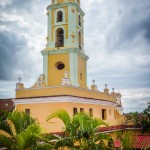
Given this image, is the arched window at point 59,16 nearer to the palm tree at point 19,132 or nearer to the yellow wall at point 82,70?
the yellow wall at point 82,70

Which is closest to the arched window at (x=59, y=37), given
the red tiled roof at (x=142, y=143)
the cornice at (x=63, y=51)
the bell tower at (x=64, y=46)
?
the bell tower at (x=64, y=46)

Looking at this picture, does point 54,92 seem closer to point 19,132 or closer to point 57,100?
point 57,100

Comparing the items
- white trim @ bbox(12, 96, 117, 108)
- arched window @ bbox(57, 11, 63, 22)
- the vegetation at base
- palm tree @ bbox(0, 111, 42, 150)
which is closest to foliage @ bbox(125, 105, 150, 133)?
white trim @ bbox(12, 96, 117, 108)

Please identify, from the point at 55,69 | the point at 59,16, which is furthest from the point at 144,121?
the point at 59,16

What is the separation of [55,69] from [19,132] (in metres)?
12.9

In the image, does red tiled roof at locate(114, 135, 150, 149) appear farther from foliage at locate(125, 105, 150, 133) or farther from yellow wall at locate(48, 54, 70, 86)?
yellow wall at locate(48, 54, 70, 86)

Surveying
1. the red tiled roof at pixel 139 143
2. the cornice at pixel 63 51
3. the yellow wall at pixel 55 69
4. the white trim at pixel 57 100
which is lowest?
the red tiled roof at pixel 139 143

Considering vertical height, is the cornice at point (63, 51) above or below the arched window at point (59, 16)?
below

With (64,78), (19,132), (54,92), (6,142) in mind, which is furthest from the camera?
(64,78)

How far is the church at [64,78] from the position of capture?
52.2 ft

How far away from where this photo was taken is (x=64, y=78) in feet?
53.0

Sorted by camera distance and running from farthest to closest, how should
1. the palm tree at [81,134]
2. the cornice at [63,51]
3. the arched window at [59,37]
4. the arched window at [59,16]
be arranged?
the arched window at [59,16]
the arched window at [59,37]
the cornice at [63,51]
the palm tree at [81,134]

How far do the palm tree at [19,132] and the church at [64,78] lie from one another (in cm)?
833

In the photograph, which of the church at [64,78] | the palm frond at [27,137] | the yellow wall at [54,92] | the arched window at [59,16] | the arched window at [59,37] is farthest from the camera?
the arched window at [59,16]
